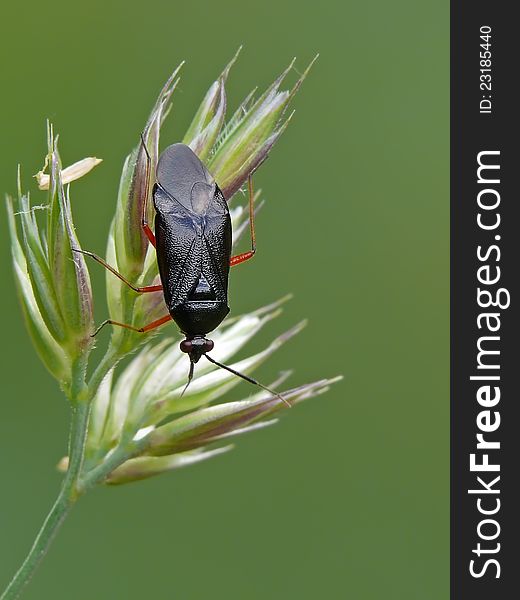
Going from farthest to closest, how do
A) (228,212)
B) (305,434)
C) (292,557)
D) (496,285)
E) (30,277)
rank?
(305,434), (292,557), (496,285), (228,212), (30,277)

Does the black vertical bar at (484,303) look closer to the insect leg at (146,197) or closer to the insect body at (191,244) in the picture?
the insect body at (191,244)

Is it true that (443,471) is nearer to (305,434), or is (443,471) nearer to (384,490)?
(384,490)

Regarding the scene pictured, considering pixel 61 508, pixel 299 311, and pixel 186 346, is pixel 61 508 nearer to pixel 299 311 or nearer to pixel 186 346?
pixel 186 346

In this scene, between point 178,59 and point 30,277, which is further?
point 178,59

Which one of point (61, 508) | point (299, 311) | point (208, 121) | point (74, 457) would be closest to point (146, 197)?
point (208, 121)
